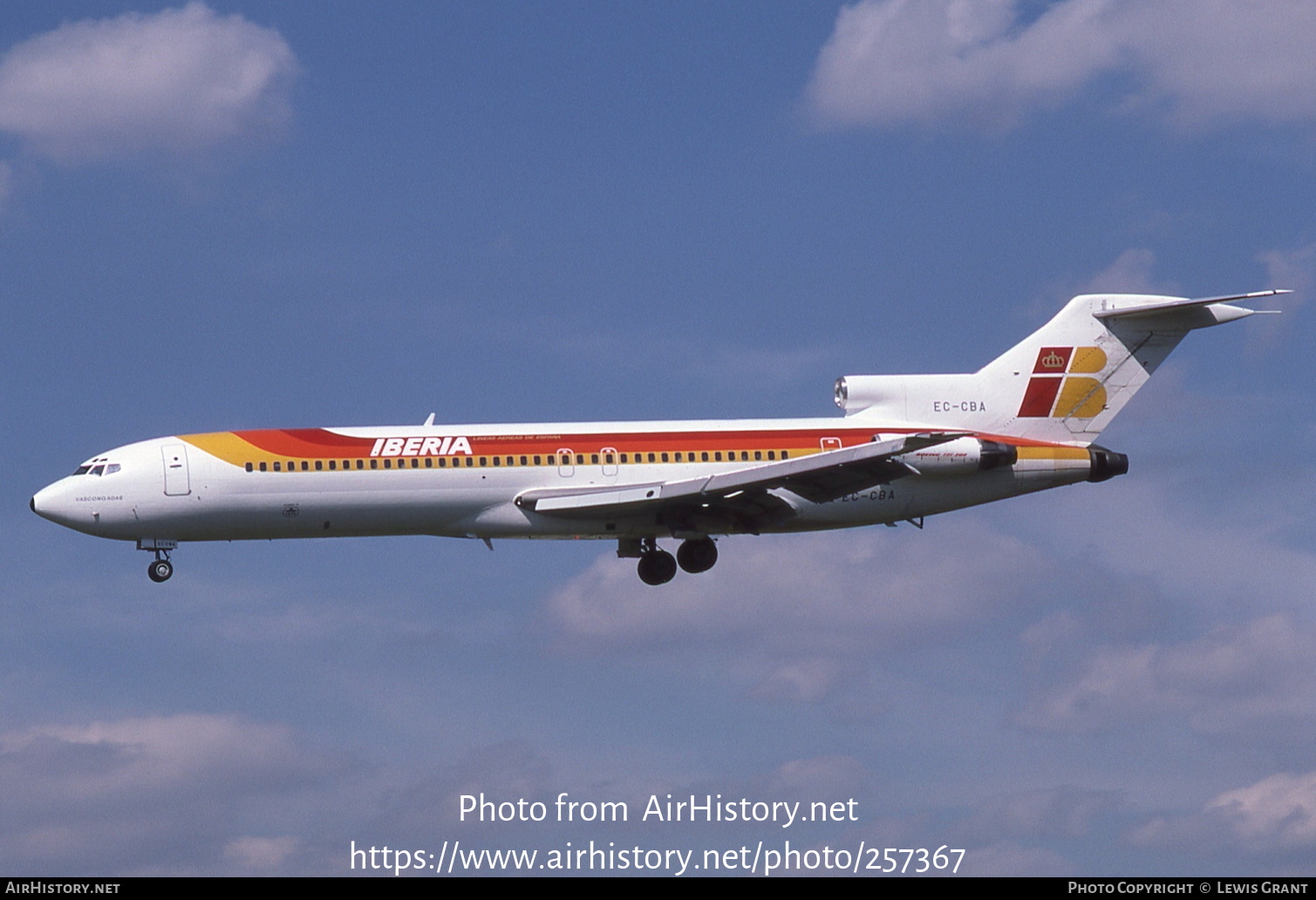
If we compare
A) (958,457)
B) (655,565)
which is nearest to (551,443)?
(655,565)

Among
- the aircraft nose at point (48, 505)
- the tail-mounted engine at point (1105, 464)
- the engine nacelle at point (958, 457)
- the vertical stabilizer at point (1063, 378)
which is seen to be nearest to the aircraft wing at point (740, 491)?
the engine nacelle at point (958, 457)

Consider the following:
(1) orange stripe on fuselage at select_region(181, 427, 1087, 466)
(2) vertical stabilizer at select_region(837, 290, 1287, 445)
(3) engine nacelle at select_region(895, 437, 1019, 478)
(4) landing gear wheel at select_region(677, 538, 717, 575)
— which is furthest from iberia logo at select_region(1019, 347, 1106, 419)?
(4) landing gear wheel at select_region(677, 538, 717, 575)

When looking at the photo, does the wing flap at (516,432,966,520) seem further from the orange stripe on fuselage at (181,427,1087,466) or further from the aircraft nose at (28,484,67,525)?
the aircraft nose at (28,484,67,525)

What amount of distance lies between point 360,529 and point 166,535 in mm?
→ 4984

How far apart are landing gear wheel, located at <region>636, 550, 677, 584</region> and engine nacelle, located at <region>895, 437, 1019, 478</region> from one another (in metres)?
7.30

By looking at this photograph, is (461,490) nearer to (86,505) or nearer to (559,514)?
(559,514)

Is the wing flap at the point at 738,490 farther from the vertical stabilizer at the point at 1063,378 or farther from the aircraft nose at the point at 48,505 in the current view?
the aircraft nose at the point at 48,505

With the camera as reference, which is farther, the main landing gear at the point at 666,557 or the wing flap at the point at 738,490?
the main landing gear at the point at 666,557

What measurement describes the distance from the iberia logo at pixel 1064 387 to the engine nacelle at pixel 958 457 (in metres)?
3.11

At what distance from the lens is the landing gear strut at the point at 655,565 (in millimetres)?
47312

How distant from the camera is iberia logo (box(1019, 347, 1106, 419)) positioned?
48375 mm

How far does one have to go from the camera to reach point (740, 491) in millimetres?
43125

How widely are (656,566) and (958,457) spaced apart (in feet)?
29.6

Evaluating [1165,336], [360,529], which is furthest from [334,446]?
[1165,336]
